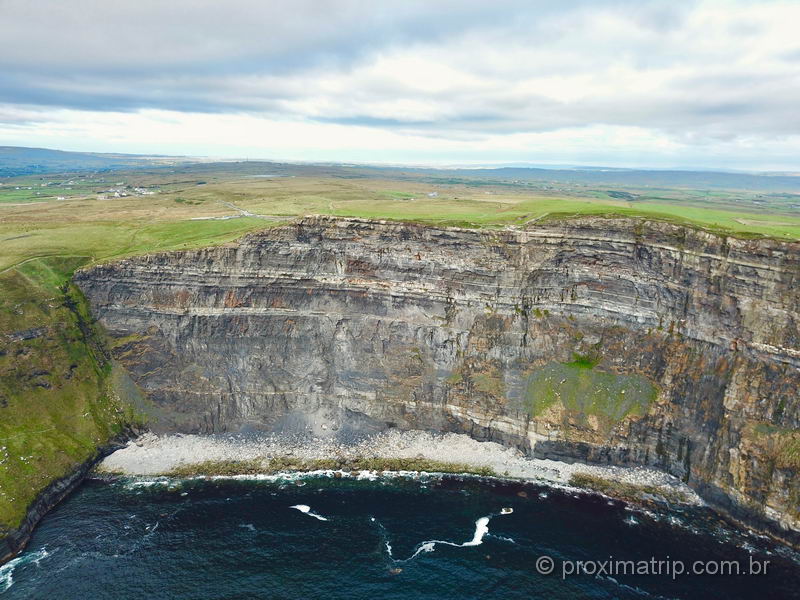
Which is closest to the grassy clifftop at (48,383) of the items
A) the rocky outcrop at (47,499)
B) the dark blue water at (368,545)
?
the rocky outcrop at (47,499)

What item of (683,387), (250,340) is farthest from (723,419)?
(250,340)

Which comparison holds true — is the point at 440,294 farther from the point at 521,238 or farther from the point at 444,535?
the point at 444,535

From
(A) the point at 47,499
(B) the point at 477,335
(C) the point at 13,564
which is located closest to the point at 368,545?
(B) the point at 477,335

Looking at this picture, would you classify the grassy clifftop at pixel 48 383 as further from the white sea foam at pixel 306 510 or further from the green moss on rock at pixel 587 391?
the green moss on rock at pixel 587 391

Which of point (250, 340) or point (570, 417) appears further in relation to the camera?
point (250, 340)

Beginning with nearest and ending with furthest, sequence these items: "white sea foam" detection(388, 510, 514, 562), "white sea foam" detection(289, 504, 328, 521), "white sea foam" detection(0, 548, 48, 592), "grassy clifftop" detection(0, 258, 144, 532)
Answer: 1. "white sea foam" detection(0, 548, 48, 592)
2. "white sea foam" detection(388, 510, 514, 562)
3. "white sea foam" detection(289, 504, 328, 521)
4. "grassy clifftop" detection(0, 258, 144, 532)

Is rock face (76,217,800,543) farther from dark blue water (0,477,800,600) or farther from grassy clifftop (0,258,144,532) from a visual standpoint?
dark blue water (0,477,800,600)

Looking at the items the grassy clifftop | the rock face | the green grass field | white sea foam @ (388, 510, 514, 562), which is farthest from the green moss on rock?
A: the grassy clifftop
